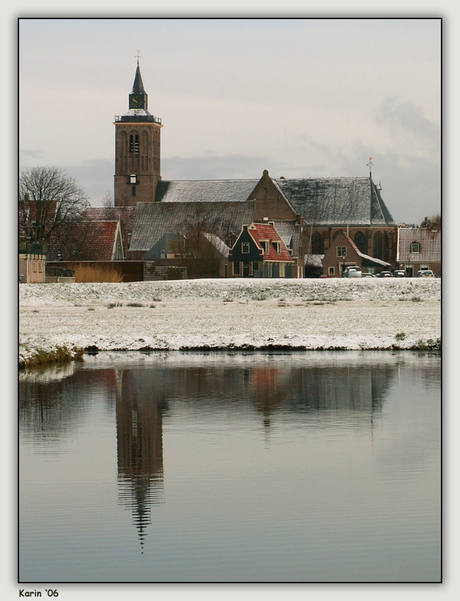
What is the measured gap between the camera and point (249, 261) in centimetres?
8125

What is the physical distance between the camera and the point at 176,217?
332 feet

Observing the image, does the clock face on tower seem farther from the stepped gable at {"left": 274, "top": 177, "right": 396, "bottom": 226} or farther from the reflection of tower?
the stepped gable at {"left": 274, "top": 177, "right": 396, "bottom": 226}

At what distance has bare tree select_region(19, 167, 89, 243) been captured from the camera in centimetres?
5241

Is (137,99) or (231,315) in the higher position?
(137,99)

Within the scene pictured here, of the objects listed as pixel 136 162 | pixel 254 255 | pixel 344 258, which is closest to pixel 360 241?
pixel 344 258

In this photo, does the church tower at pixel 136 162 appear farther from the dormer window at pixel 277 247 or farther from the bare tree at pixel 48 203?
the bare tree at pixel 48 203

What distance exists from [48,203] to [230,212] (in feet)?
160

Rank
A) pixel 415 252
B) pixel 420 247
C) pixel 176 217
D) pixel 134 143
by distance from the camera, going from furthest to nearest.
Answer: pixel 134 143 → pixel 176 217 → pixel 415 252 → pixel 420 247

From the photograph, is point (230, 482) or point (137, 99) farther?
point (137, 99)

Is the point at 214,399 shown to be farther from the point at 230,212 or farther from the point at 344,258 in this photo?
the point at 230,212

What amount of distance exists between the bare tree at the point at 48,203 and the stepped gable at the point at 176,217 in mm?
32150

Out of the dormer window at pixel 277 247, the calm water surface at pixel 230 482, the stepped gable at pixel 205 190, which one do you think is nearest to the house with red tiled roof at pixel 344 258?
the dormer window at pixel 277 247

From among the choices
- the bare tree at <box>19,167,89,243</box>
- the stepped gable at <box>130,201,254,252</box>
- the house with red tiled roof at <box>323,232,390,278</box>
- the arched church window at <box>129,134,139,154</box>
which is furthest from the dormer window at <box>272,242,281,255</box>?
the arched church window at <box>129,134,139,154</box>

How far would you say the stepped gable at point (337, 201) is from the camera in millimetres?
111938
